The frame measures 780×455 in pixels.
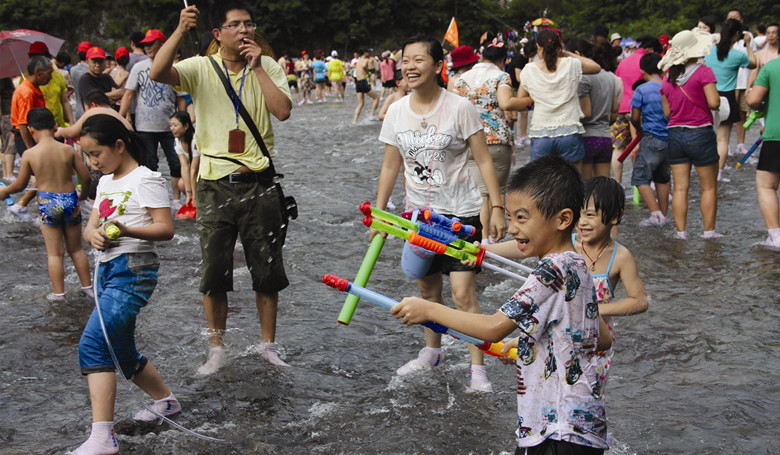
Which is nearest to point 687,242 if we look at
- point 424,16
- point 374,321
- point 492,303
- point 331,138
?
point 492,303

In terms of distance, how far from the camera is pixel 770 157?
292 inches

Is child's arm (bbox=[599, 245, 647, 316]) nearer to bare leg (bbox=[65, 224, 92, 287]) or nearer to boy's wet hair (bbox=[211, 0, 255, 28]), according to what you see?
boy's wet hair (bbox=[211, 0, 255, 28])

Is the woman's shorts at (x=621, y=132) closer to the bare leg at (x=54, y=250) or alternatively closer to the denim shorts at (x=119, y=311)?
the bare leg at (x=54, y=250)

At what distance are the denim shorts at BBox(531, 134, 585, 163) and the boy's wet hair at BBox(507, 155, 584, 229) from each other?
4.76 meters

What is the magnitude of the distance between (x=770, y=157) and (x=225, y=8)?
5618 mm

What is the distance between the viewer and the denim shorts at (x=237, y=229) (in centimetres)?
479

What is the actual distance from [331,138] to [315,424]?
13822mm

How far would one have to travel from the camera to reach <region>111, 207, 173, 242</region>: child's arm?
383 cm

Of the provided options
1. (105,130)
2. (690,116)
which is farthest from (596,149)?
(105,130)

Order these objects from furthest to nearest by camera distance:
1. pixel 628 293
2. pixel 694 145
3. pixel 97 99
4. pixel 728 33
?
pixel 728 33
pixel 97 99
pixel 694 145
pixel 628 293

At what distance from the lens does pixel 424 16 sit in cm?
7112

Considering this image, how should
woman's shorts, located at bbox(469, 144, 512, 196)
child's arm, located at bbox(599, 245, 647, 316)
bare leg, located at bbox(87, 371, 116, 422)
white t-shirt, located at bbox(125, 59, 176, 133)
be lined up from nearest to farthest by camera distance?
child's arm, located at bbox(599, 245, 647, 316) < bare leg, located at bbox(87, 371, 116, 422) < woman's shorts, located at bbox(469, 144, 512, 196) < white t-shirt, located at bbox(125, 59, 176, 133)

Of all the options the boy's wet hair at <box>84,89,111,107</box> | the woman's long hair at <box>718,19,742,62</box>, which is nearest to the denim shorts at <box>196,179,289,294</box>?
the boy's wet hair at <box>84,89,111,107</box>

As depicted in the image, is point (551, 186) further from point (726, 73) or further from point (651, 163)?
point (726, 73)
